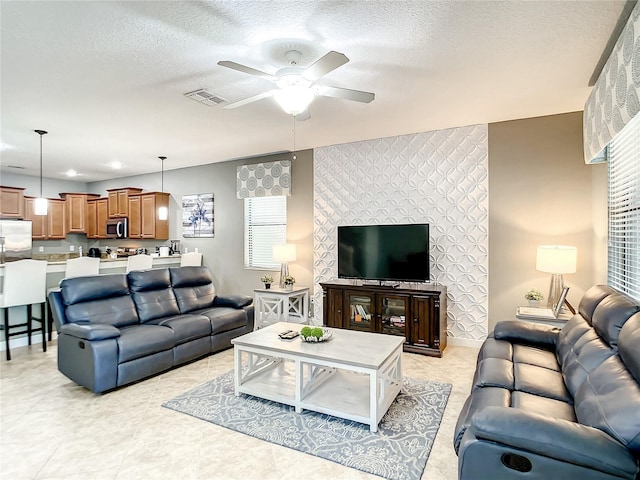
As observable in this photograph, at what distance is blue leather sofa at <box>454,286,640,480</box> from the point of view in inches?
53.6

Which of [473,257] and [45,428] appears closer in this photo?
[45,428]

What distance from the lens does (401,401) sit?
3016mm

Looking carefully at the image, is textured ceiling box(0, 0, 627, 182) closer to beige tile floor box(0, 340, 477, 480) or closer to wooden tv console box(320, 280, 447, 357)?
wooden tv console box(320, 280, 447, 357)

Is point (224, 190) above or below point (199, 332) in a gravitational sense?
above

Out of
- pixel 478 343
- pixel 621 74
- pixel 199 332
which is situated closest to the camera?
pixel 621 74

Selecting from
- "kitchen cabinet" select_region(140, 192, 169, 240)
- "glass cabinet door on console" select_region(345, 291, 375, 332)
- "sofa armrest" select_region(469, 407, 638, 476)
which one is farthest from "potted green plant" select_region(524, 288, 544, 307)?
"kitchen cabinet" select_region(140, 192, 169, 240)

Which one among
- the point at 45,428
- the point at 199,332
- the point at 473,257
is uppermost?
the point at 473,257

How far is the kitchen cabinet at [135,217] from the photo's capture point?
7336mm

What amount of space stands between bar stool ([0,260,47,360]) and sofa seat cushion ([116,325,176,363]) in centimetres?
173

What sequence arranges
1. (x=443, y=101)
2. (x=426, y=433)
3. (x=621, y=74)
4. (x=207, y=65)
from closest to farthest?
(x=621, y=74) → (x=426, y=433) → (x=207, y=65) → (x=443, y=101)

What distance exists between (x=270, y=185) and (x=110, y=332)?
3.38 metres

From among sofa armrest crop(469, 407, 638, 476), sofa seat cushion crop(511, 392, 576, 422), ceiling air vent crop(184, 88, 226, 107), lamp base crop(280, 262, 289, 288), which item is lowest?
sofa seat cushion crop(511, 392, 576, 422)

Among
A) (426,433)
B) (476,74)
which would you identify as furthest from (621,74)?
(426,433)

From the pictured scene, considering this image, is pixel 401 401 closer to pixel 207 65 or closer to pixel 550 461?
pixel 550 461
